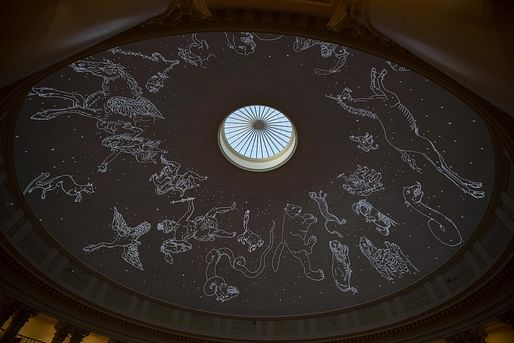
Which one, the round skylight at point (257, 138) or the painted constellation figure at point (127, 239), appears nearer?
the painted constellation figure at point (127, 239)

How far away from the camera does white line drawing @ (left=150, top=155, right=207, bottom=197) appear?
17594mm

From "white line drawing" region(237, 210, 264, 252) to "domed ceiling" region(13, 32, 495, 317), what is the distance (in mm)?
60

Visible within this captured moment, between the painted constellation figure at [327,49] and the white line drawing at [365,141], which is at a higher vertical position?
the painted constellation figure at [327,49]

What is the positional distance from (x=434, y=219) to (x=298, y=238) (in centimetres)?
665

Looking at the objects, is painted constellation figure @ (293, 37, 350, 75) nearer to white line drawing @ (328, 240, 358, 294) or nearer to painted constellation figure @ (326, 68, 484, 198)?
painted constellation figure @ (326, 68, 484, 198)

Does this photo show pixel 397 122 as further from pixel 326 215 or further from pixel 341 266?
pixel 341 266

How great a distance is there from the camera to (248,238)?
1875 cm

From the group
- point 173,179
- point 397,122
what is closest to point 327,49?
point 397,122

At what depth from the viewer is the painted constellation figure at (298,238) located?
18344 millimetres

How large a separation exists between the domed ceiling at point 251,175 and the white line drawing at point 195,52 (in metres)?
0.05

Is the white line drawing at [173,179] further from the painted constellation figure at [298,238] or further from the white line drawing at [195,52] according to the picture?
the white line drawing at [195,52]

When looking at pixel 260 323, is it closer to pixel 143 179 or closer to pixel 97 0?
pixel 143 179

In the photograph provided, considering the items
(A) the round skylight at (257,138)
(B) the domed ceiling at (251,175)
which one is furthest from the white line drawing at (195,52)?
(A) the round skylight at (257,138)

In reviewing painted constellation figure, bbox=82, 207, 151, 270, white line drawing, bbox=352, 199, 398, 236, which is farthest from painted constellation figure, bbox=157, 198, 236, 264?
white line drawing, bbox=352, 199, 398, 236
